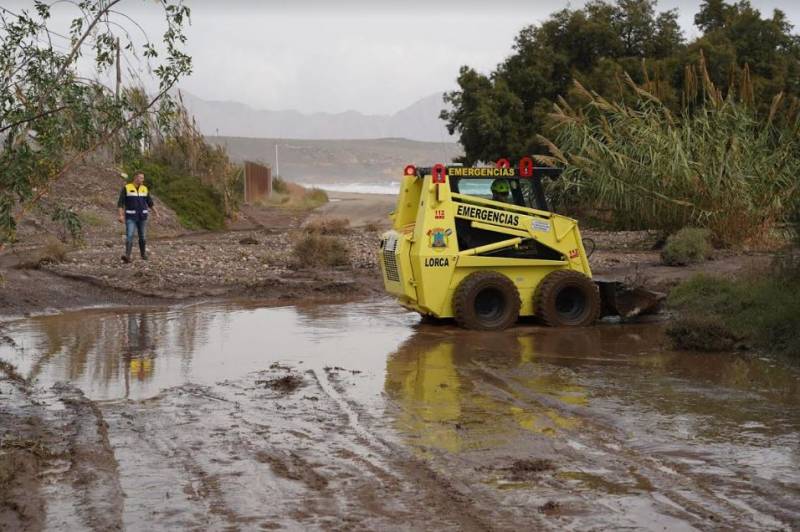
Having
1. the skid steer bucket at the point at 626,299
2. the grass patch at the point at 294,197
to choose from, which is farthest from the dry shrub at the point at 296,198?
the skid steer bucket at the point at 626,299

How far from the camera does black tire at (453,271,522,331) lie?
13812 mm

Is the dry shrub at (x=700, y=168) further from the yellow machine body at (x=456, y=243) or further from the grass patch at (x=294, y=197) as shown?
the grass patch at (x=294, y=197)

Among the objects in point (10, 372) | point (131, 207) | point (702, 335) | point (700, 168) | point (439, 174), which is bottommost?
point (10, 372)

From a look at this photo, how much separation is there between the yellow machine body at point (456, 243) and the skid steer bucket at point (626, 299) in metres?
0.75

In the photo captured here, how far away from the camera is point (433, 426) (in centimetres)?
868

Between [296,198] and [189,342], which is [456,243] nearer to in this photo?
[189,342]

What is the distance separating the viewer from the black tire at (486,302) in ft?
45.3

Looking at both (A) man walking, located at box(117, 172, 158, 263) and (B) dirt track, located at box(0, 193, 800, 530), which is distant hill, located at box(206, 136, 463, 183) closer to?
(A) man walking, located at box(117, 172, 158, 263)

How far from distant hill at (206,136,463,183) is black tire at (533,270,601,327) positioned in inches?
4768

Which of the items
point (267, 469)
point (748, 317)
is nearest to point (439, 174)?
point (748, 317)

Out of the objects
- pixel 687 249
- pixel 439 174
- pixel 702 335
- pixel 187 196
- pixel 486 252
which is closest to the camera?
pixel 702 335

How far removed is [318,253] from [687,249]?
22.6 feet

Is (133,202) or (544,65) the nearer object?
(133,202)

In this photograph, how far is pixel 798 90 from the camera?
103ft
